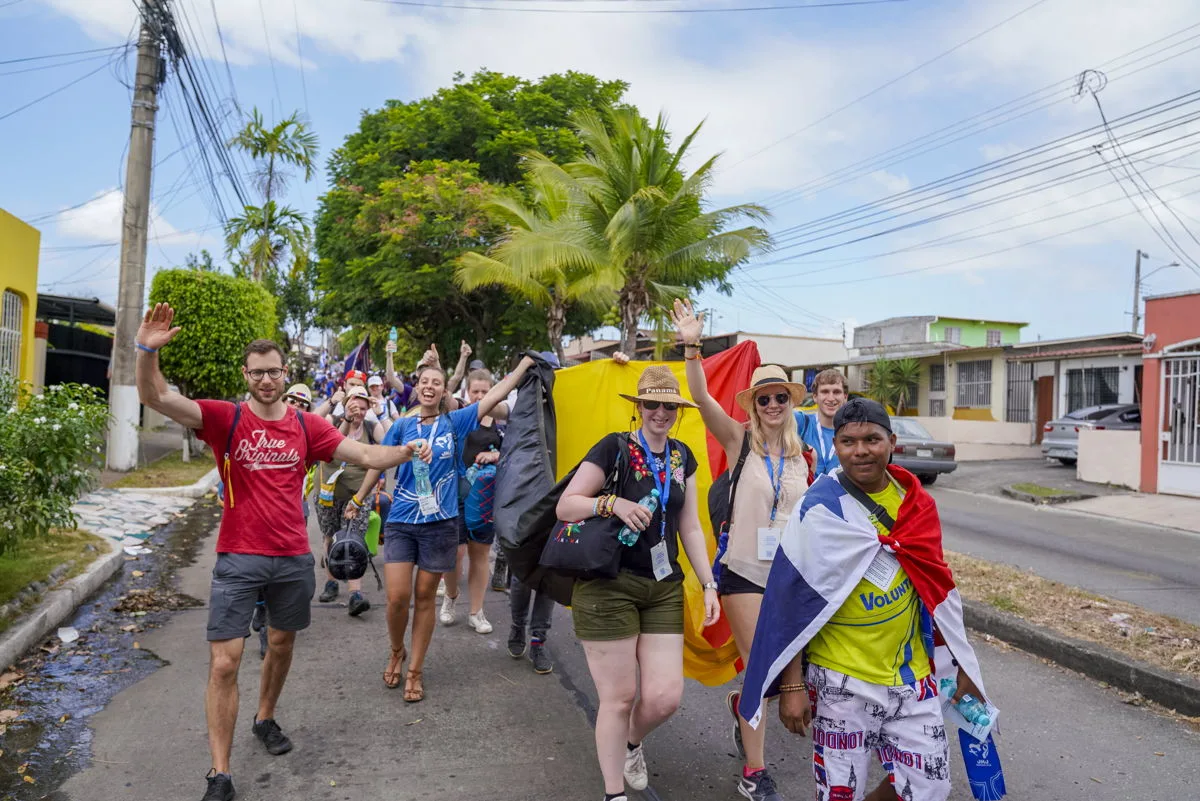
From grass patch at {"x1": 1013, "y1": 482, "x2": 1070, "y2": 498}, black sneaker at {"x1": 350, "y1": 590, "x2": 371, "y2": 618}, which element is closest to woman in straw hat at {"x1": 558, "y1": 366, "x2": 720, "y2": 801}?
black sneaker at {"x1": 350, "y1": 590, "x2": 371, "y2": 618}

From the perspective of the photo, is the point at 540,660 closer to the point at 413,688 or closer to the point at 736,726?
the point at 413,688

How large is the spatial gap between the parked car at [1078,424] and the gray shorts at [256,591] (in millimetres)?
20118

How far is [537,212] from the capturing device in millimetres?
20266

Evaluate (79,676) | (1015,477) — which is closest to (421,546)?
(79,676)

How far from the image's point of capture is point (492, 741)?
4.46m

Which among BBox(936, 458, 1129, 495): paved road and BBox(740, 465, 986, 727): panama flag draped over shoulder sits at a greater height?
BBox(740, 465, 986, 727): panama flag draped over shoulder

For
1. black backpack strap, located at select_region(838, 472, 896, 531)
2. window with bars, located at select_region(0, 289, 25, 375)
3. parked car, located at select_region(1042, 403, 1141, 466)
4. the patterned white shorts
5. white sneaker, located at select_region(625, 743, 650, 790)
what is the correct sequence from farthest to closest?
parked car, located at select_region(1042, 403, 1141, 466)
window with bars, located at select_region(0, 289, 25, 375)
white sneaker, located at select_region(625, 743, 650, 790)
black backpack strap, located at select_region(838, 472, 896, 531)
the patterned white shorts

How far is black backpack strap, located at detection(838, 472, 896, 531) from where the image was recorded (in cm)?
280

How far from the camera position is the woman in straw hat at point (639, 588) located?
351cm

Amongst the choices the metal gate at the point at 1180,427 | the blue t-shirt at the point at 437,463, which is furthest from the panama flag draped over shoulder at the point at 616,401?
the metal gate at the point at 1180,427

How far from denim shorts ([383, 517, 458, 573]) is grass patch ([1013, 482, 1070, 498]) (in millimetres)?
14404

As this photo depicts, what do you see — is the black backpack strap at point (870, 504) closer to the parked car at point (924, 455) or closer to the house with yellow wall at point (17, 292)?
the house with yellow wall at point (17, 292)

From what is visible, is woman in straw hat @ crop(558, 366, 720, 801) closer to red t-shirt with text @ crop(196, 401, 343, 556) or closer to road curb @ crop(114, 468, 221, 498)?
red t-shirt with text @ crop(196, 401, 343, 556)

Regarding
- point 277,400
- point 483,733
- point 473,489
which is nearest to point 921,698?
point 483,733
